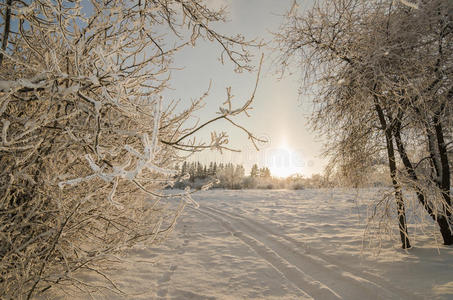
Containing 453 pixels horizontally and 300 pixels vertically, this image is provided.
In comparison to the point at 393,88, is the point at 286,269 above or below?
below

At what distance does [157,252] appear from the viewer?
462cm

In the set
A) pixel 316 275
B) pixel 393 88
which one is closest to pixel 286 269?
pixel 316 275

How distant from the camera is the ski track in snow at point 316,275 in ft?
10.2

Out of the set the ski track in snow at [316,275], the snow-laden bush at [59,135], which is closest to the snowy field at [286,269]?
the ski track in snow at [316,275]

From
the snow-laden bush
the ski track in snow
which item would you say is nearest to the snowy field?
the ski track in snow

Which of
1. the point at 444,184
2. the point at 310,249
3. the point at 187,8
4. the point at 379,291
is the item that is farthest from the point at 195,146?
the point at 444,184

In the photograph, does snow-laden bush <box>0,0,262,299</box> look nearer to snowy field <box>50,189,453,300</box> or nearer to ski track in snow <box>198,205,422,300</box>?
snowy field <box>50,189,453,300</box>

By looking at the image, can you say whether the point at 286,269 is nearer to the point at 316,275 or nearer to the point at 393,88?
the point at 316,275

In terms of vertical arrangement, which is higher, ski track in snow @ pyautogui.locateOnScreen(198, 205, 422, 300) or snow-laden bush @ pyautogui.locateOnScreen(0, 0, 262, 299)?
snow-laden bush @ pyautogui.locateOnScreen(0, 0, 262, 299)

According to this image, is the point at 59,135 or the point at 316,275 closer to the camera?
the point at 59,135

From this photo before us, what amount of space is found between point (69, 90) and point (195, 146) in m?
0.72

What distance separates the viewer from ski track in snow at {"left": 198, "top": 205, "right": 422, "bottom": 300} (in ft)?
10.2

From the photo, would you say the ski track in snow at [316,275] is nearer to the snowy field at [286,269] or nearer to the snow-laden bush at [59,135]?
the snowy field at [286,269]

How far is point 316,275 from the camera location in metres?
3.69
